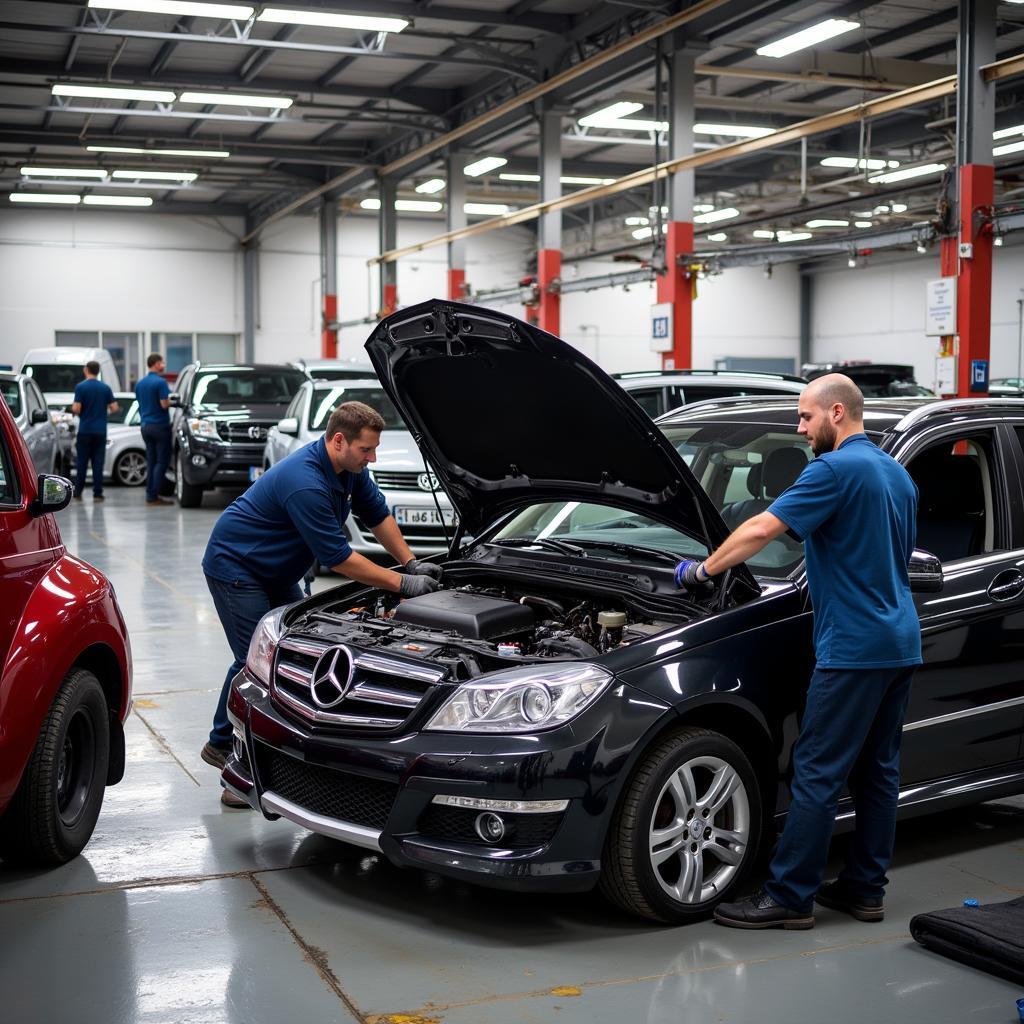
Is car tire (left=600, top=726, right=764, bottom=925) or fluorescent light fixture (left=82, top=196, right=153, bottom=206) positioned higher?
fluorescent light fixture (left=82, top=196, right=153, bottom=206)

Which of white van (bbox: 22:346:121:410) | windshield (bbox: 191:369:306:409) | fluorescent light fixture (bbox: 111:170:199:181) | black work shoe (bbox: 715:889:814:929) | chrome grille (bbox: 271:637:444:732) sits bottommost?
black work shoe (bbox: 715:889:814:929)

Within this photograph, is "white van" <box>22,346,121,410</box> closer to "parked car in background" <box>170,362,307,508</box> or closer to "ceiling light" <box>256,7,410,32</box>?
"parked car in background" <box>170,362,307,508</box>

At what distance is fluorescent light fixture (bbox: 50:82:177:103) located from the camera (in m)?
18.5

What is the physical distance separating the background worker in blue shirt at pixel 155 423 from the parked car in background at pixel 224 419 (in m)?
0.43

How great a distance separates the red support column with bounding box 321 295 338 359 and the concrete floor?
83.8 feet

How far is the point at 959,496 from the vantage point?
192 inches

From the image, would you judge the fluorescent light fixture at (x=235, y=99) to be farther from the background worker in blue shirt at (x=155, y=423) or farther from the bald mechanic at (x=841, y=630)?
the bald mechanic at (x=841, y=630)

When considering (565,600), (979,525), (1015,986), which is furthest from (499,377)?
(1015,986)

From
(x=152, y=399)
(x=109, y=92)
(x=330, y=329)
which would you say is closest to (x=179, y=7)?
(x=109, y=92)

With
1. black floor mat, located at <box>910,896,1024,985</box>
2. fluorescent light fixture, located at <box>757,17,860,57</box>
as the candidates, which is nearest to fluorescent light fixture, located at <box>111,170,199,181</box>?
fluorescent light fixture, located at <box>757,17,860,57</box>

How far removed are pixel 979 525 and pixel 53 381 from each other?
2102cm

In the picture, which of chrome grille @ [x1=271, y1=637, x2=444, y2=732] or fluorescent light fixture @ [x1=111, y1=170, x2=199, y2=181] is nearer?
chrome grille @ [x1=271, y1=637, x2=444, y2=732]

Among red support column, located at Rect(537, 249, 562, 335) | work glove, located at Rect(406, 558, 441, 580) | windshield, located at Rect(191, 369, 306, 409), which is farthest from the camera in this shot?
red support column, located at Rect(537, 249, 562, 335)

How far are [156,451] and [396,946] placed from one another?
16.1 meters
